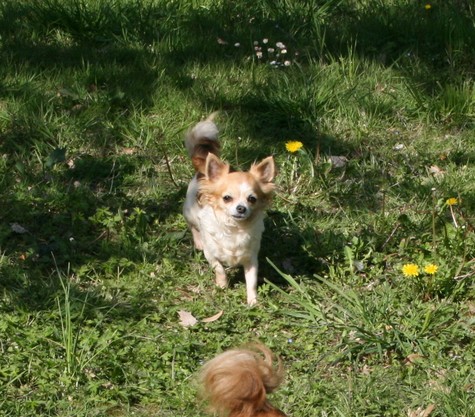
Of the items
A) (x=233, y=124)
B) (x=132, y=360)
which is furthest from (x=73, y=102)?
(x=132, y=360)

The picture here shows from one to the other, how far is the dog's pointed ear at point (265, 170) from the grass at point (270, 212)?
0.49 metres

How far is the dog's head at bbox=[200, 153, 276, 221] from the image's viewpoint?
5.12 metres

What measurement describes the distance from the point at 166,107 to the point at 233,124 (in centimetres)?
45

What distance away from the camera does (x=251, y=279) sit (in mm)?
5250

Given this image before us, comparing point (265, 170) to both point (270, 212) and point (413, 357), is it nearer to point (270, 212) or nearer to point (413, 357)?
point (270, 212)

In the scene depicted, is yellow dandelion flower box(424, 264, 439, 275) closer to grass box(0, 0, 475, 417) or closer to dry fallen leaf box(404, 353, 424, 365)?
grass box(0, 0, 475, 417)

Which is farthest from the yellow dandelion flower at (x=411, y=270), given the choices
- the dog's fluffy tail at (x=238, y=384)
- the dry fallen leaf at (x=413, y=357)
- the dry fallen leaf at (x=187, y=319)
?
the dog's fluffy tail at (x=238, y=384)

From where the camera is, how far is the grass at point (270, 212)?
4.52 m

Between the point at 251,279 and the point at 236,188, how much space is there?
0.48m

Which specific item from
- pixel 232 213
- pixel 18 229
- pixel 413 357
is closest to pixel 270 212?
pixel 232 213

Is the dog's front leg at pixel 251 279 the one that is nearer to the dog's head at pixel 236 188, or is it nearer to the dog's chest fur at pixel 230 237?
the dog's chest fur at pixel 230 237

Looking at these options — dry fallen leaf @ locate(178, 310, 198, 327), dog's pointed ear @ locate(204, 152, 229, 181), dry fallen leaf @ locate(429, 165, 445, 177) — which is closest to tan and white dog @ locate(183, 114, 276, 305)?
dog's pointed ear @ locate(204, 152, 229, 181)

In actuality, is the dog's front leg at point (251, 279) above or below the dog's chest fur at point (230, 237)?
below

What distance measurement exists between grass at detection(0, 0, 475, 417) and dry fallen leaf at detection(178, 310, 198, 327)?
4 centimetres
